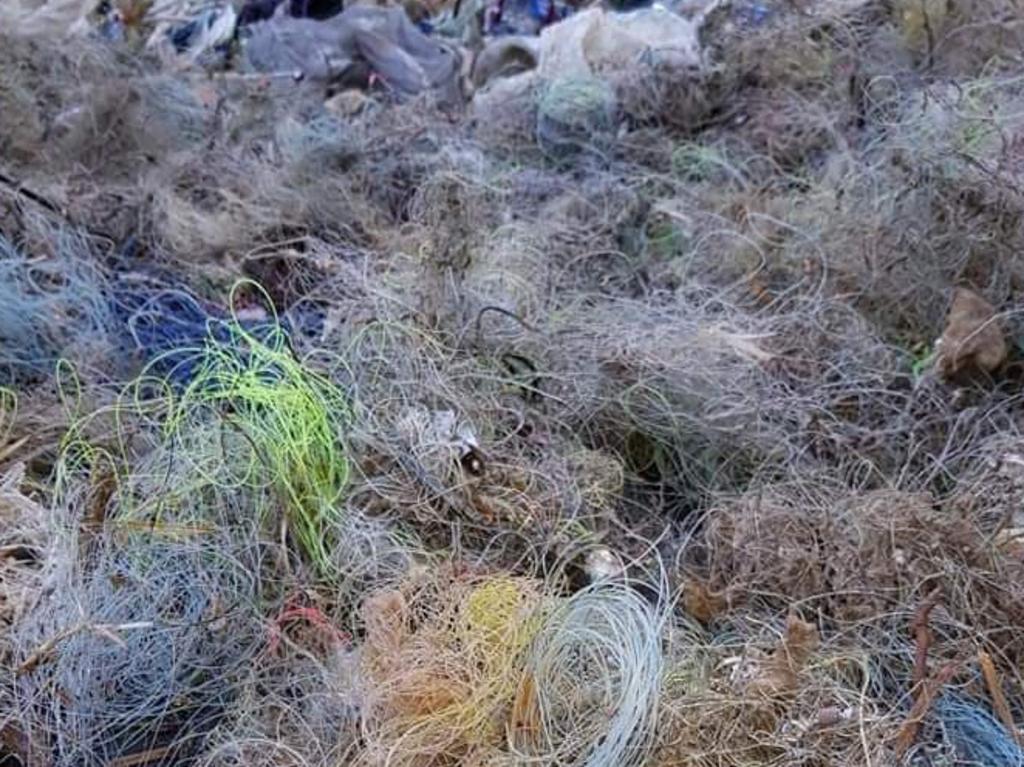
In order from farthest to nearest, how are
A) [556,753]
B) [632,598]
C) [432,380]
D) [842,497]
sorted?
[432,380] < [842,497] < [632,598] < [556,753]

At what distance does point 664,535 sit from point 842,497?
15.4 inches

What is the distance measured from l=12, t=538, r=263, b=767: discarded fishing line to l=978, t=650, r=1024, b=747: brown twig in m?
1.24

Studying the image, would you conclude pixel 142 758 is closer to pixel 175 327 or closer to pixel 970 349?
pixel 175 327

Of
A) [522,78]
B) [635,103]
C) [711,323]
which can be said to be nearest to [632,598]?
[711,323]

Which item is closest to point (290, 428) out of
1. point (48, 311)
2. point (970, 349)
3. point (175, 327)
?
point (175, 327)

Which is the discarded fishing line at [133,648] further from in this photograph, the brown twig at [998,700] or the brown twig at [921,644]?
the brown twig at [998,700]

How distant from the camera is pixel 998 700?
5.67 ft

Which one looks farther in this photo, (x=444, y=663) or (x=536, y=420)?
(x=536, y=420)

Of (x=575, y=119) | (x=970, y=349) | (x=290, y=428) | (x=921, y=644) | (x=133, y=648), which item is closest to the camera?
(x=921, y=644)

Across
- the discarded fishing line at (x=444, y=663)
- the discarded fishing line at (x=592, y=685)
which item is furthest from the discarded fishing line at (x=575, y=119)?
the discarded fishing line at (x=592, y=685)

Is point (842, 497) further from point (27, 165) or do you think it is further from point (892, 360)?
point (27, 165)

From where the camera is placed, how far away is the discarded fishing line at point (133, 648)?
1.79m

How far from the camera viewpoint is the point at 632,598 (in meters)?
1.87

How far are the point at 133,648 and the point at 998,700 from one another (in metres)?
1.46
